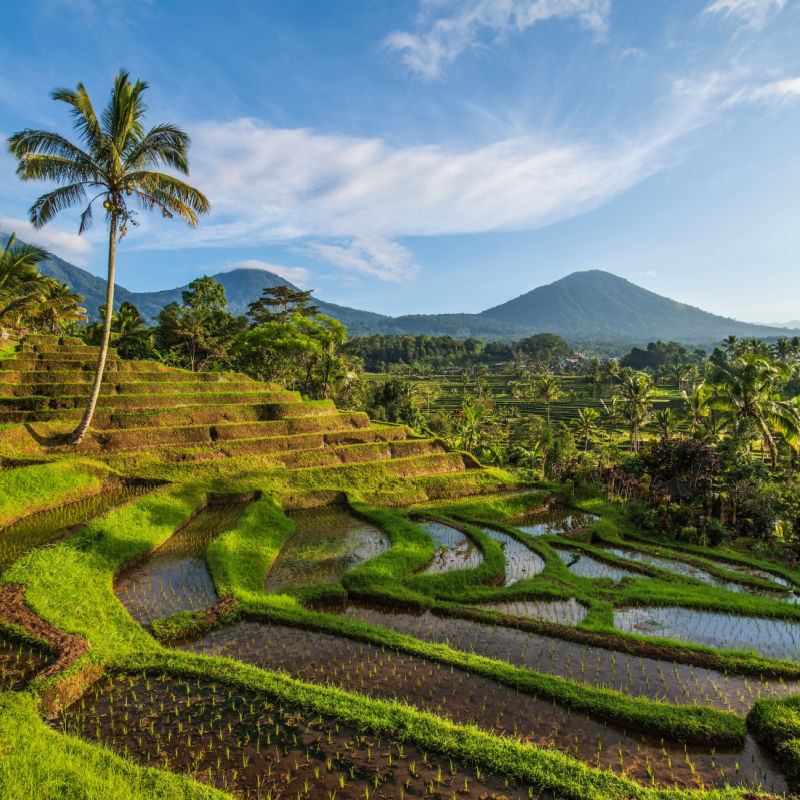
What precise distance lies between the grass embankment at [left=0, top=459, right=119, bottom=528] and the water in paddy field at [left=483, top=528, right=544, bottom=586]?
14.2 metres

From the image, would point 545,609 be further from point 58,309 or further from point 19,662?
point 58,309

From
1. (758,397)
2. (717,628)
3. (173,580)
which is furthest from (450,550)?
(758,397)

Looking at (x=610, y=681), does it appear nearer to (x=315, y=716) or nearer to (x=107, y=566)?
(x=315, y=716)

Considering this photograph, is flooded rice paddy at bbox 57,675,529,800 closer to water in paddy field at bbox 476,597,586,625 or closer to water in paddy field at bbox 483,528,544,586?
water in paddy field at bbox 476,597,586,625

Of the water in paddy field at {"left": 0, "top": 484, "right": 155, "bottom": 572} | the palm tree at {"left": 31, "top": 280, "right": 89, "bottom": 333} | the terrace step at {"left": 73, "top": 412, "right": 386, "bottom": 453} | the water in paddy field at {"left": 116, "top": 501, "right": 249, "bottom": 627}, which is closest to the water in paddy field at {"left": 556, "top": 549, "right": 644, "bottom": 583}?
the water in paddy field at {"left": 116, "top": 501, "right": 249, "bottom": 627}

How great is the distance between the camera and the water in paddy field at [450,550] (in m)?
13.8

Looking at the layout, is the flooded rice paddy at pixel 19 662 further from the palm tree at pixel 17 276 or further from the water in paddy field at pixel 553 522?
the palm tree at pixel 17 276

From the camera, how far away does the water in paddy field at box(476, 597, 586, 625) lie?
35.4ft

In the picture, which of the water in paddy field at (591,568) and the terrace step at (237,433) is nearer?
the water in paddy field at (591,568)

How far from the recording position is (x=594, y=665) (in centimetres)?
876

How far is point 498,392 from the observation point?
3433 inches

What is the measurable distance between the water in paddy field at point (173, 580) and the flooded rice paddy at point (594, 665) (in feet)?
12.6

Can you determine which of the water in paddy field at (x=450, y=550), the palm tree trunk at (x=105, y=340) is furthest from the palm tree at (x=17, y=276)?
the water in paddy field at (x=450, y=550)

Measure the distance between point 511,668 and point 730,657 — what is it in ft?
15.1
